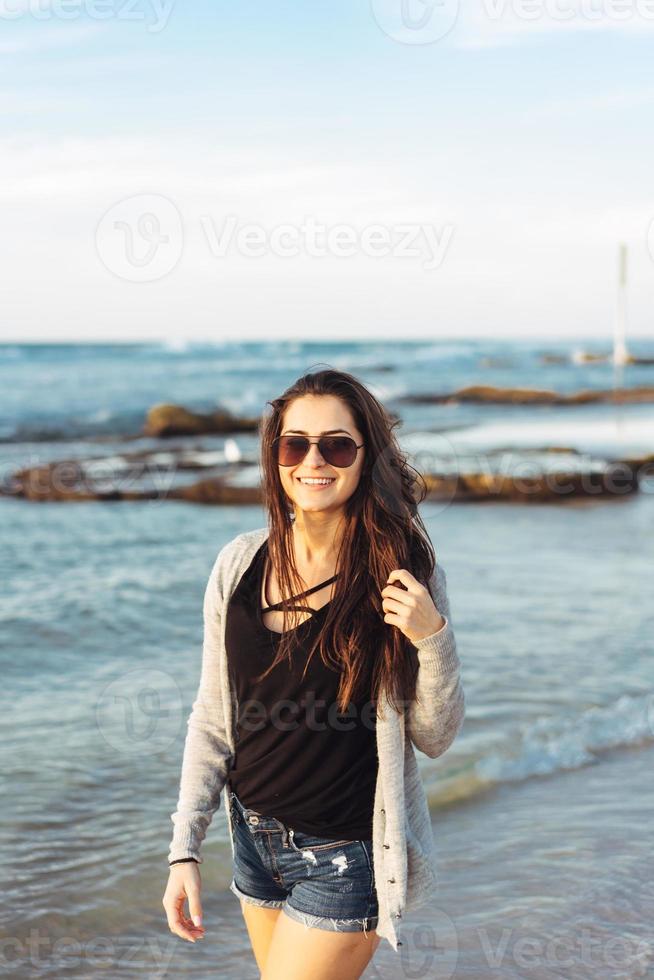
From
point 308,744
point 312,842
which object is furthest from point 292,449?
point 312,842

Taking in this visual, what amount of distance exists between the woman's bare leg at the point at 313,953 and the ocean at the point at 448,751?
4.82ft

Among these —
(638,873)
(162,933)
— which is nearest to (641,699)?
(638,873)

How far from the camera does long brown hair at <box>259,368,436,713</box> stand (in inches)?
95.9

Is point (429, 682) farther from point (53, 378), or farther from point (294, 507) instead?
point (53, 378)

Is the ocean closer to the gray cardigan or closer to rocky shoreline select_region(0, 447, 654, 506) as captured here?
rocky shoreline select_region(0, 447, 654, 506)

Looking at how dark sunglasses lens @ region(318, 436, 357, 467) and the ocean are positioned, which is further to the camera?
the ocean

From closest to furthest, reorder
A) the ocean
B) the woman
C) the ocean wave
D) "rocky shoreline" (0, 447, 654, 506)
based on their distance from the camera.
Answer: the woman
the ocean
the ocean wave
"rocky shoreline" (0, 447, 654, 506)

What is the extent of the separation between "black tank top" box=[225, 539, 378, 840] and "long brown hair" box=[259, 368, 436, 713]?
1.1 inches

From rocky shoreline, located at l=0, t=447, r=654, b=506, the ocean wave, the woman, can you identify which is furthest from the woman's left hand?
rocky shoreline, located at l=0, t=447, r=654, b=506

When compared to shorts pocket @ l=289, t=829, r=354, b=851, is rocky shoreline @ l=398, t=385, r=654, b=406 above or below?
below

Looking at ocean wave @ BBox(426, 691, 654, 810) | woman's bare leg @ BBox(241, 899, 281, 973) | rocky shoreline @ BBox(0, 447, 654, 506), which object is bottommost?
ocean wave @ BBox(426, 691, 654, 810)

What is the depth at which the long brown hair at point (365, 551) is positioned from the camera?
7.99ft

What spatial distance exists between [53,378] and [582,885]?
32551 mm

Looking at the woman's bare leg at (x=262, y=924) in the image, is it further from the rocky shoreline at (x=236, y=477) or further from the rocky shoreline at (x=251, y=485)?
the rocky shoreline at (x=251, y=485)
